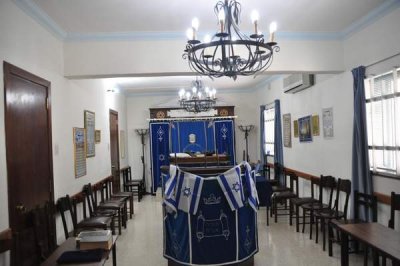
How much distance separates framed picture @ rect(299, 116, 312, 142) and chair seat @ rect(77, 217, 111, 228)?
11.9 ft

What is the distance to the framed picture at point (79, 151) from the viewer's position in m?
4.48

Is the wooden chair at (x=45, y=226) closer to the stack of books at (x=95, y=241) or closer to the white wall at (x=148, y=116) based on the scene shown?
the stack of books at (x=95, y=241)

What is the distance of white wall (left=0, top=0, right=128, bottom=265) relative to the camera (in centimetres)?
272

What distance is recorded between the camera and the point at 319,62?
4.33 metres

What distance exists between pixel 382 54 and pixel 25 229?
4175 millimetres

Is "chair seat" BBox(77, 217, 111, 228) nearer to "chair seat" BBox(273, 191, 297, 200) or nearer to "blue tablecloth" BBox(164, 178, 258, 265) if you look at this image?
"blue tablecloth" BBox(164, 178, 258, 265)

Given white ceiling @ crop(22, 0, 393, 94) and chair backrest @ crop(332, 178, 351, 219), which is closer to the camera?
white ceiling @ crop(22, 0, 393, 94)

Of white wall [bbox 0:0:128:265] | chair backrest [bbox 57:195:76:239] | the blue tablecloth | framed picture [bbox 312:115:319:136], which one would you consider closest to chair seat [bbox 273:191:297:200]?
framed picture [bbox 312:115:319:136]

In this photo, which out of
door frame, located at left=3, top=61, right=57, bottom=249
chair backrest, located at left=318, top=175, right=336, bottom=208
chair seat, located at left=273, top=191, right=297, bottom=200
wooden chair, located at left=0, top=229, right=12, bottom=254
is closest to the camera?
wooden chair, located at left=0, top=229, right=12, bottom=254

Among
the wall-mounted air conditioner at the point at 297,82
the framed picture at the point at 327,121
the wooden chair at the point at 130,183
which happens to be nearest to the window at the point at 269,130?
the wall-mounted air conditioner at the point at 297,82

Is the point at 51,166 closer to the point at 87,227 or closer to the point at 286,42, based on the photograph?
the point at 87,227

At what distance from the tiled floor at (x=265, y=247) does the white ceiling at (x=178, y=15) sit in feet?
9.49

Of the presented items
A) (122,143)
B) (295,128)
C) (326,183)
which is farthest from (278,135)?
(122,143)

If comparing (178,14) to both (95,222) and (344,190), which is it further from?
(344,190)
